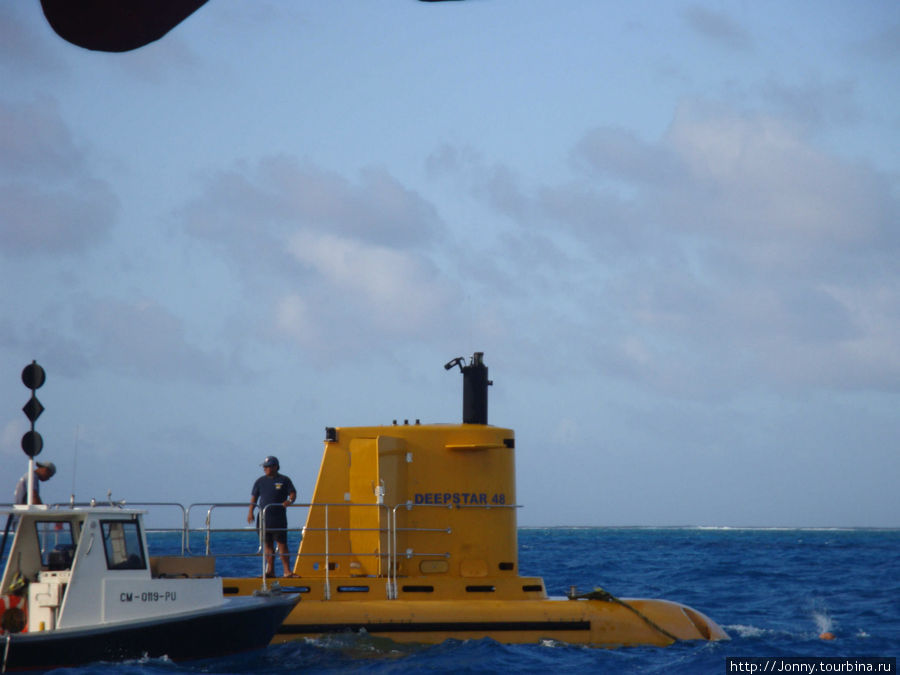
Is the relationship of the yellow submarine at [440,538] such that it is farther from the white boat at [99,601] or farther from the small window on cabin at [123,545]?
the small window on cabin at [123,545]

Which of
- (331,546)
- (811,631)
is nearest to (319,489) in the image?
(331,546)

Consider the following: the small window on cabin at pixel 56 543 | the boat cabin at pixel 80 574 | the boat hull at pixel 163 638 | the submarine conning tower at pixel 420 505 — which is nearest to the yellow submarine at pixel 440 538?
the submarine conning tower at pixel 420 505

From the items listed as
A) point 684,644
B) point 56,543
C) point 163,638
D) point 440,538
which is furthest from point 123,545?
point 684,644

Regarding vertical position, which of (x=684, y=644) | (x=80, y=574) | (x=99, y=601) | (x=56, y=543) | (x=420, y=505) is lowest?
(x=684, y=644)

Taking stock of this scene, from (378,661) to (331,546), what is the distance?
2420 millimetres

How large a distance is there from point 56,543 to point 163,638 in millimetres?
1522

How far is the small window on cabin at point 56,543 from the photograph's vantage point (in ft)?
35.4

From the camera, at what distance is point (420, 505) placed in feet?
45.4

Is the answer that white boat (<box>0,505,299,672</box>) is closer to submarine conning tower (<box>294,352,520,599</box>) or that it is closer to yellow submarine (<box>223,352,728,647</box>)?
yellow submarine (<box>223,352,728,647</box>)

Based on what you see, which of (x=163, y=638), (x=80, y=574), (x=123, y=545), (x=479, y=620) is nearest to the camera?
(x=80, y=574)

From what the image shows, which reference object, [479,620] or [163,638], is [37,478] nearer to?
[163,638]

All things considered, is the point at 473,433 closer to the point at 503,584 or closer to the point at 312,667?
the point at 503,584

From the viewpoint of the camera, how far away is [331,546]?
13867mm

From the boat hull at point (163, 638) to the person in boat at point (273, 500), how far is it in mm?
1393
